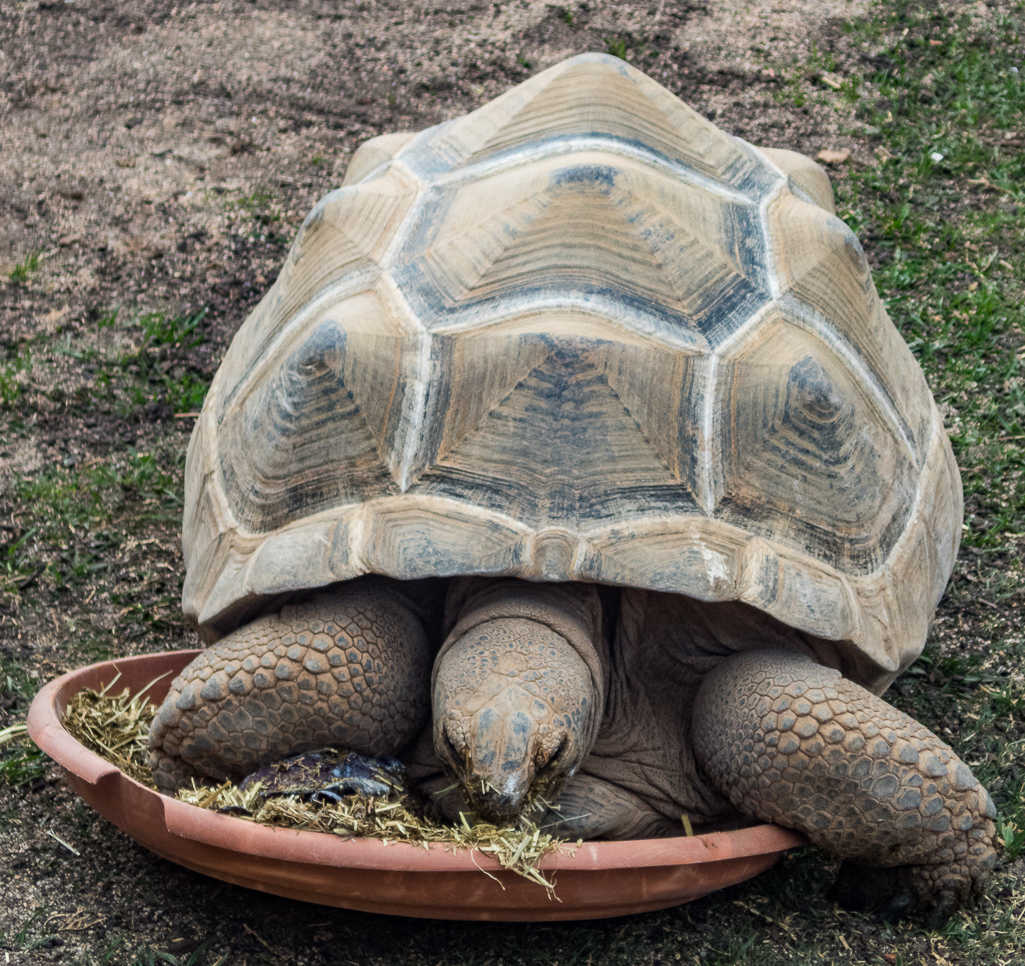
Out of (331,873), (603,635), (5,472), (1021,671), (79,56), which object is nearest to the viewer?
(331,873)

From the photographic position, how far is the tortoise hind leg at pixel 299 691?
2.31m

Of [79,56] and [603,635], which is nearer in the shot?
[603,635]

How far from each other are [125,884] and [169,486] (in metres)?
1.62

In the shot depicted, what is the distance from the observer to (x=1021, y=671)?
312 cm

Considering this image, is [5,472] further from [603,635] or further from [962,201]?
[962,201]

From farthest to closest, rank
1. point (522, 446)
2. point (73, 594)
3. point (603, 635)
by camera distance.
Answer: point (73, 594)
point (603, 635)
point (522, 446)

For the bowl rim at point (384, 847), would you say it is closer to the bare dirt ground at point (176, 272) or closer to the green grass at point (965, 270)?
the bare dirt ground at point (176, 272)

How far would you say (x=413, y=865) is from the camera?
6.66 ft

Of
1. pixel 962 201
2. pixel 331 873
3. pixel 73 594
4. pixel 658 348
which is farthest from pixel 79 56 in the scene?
pixel 331 873

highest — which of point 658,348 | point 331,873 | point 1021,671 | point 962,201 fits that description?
point 658,348

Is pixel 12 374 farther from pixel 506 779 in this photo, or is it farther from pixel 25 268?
pixel 506 779

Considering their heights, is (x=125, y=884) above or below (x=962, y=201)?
below

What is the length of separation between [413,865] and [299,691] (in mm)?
445

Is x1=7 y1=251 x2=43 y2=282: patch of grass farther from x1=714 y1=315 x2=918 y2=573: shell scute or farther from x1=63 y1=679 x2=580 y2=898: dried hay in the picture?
x1=714 y1=315 x2=918 y2=573: shell scute
